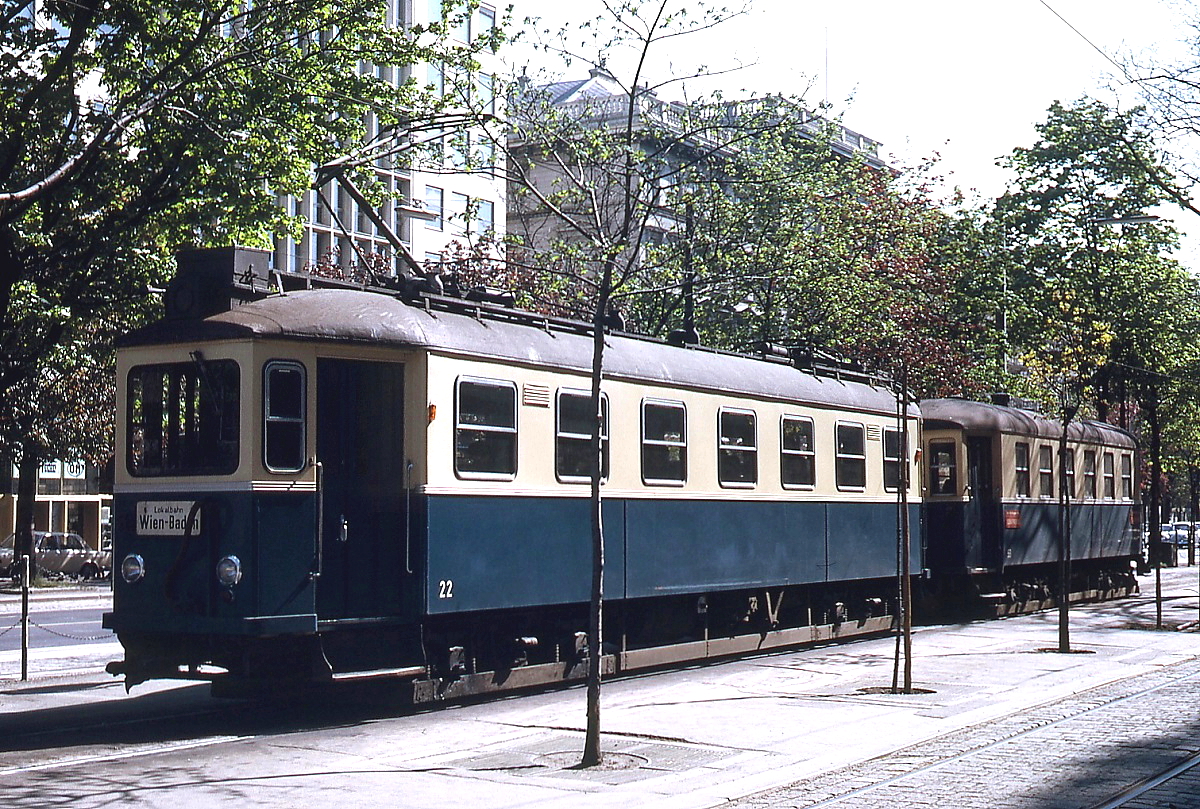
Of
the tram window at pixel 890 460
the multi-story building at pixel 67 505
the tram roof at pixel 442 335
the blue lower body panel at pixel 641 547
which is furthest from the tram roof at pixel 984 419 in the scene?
the multi-story building at pixel 67 505

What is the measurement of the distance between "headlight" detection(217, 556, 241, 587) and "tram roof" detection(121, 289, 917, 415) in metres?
1.87

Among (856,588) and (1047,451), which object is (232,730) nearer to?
(856,588)

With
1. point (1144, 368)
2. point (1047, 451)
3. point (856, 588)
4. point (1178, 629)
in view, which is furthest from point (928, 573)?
point (1144, 368)

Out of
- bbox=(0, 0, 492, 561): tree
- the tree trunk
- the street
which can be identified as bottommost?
the street

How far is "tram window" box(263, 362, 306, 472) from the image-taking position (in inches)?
509

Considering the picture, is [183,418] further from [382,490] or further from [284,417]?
[382,490]

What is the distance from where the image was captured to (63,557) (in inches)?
1886

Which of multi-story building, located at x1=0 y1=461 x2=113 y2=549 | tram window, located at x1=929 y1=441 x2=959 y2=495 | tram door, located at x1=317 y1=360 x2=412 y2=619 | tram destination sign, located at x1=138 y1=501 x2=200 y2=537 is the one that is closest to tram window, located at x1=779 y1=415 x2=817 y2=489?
tram window, located at x1=929 y1=441 x2=959 y2=495

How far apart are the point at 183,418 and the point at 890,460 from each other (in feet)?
39.8

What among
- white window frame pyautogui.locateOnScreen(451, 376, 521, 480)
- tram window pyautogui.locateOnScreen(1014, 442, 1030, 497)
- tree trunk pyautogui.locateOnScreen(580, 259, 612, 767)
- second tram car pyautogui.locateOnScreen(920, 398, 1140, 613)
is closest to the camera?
tree trunk pyautogui.locateOnScreen(580, 259, 612, 767)

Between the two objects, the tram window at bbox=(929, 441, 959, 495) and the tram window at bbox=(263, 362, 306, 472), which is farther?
the tram window at bbox=(929, 441, 959, 495)

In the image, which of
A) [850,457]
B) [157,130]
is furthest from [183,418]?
[850,457]

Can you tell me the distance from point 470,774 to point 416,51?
11264 mm

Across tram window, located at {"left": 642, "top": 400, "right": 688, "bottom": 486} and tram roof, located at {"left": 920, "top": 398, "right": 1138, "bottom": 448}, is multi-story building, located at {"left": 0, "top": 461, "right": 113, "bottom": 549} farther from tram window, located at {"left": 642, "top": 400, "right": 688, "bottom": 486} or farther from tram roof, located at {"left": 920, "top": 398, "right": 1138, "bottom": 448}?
tram window, located at {"left": 642, "top": 400, "right": 688, "bottom": 486}
